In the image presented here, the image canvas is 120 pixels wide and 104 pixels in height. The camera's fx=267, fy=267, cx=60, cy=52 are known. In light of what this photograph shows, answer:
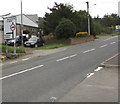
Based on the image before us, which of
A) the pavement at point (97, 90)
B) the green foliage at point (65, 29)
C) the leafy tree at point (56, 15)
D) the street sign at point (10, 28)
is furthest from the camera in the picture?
the leafy tree at point (56, 15)

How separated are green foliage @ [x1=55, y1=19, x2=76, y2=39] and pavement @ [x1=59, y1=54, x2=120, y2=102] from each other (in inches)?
1080

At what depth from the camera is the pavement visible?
7.76 meters

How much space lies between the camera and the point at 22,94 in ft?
27.7

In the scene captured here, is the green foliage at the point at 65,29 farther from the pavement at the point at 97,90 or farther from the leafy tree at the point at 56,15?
the pavement at the point at 97,90

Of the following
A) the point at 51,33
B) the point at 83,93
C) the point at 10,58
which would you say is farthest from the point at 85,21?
the point at 83,93

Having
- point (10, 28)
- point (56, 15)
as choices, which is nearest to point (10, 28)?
point (10, 28)

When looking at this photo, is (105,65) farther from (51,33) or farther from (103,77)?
(51,33)

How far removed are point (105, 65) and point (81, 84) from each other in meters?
4.96

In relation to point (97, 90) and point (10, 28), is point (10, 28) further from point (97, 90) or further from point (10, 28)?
point (97, 90)

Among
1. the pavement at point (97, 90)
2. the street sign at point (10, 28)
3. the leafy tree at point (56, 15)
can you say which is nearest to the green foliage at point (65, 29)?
the leafy tree at point (56, 15)

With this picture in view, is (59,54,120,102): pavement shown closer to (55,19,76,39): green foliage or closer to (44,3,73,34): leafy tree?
(55,19,76,39): green foliage

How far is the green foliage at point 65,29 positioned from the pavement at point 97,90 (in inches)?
1080

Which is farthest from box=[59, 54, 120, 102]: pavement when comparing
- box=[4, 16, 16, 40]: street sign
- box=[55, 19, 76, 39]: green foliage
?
box=[55, 19, 76, 39]: green foliage

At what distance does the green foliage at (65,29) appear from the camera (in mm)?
39688
